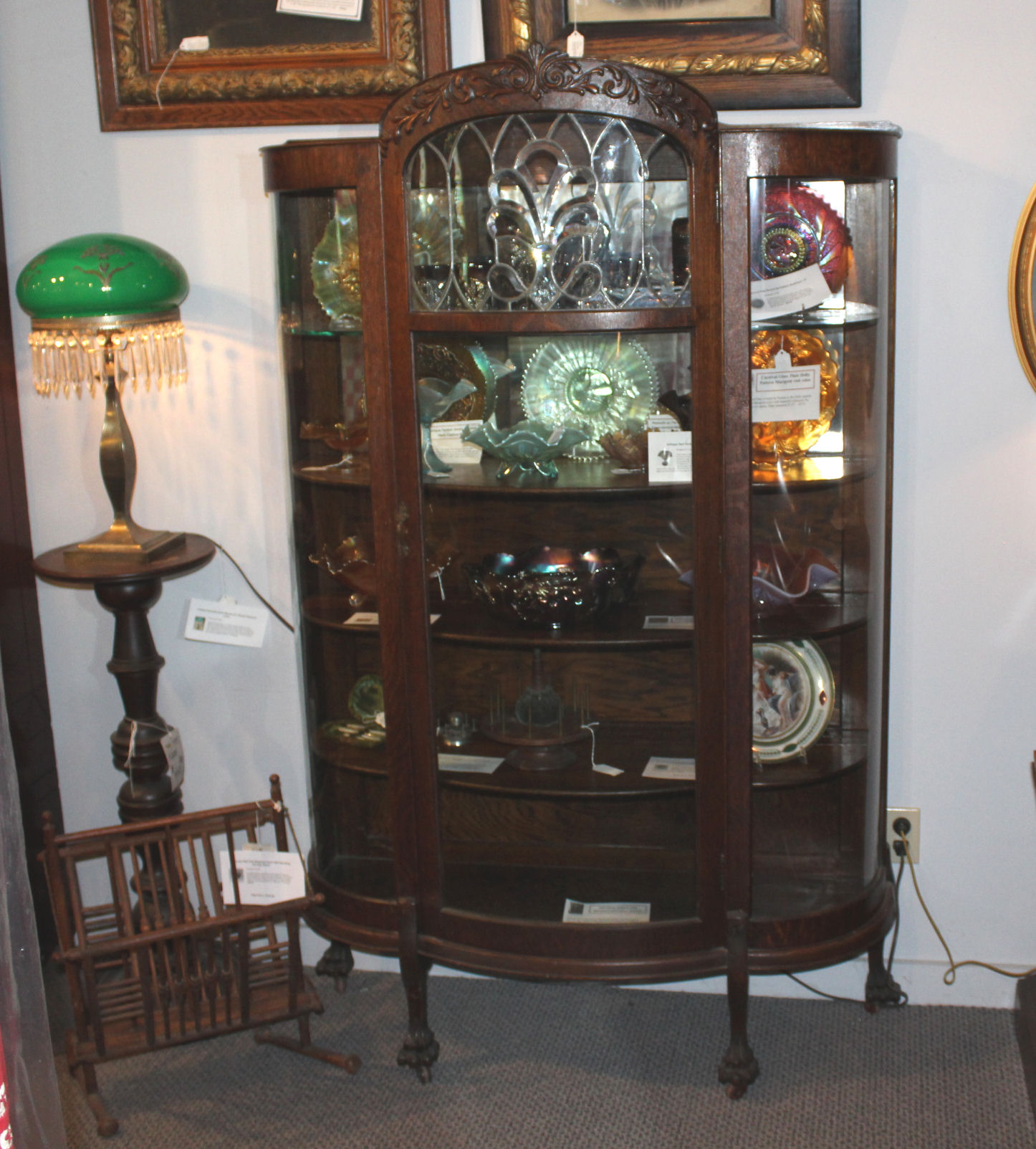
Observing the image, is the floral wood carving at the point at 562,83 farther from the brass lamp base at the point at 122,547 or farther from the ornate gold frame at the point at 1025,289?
the brass lamp base at the point at 122,547

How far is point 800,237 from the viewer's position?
187cm

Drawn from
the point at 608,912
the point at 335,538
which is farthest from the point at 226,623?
the point at 608,912

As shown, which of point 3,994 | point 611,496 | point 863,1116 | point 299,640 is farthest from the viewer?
point 299,640

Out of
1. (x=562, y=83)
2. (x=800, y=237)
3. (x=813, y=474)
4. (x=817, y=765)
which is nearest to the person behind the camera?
(x=562, y=83)

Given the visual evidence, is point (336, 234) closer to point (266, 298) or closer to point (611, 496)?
point (266, 298)

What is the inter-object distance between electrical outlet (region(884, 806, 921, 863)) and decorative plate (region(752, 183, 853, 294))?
101cm

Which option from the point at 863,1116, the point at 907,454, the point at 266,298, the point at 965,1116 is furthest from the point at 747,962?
the point at 266,298

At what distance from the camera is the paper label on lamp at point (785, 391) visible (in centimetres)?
190

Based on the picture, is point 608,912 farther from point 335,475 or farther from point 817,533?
point 335,475

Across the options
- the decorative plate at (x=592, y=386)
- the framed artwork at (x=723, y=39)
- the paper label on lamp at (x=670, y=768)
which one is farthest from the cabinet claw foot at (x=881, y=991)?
the framed artwork at (x=723, y=39)

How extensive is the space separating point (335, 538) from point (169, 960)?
832 mm

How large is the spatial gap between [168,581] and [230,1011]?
2.79 feet

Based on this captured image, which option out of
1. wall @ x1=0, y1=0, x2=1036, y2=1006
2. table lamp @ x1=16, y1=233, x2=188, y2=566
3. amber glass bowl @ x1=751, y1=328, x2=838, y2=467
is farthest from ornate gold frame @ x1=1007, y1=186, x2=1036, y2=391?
table lamp @ x1=16, y1=233, x2=188, y2=566

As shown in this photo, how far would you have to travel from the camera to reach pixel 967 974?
2369mm
